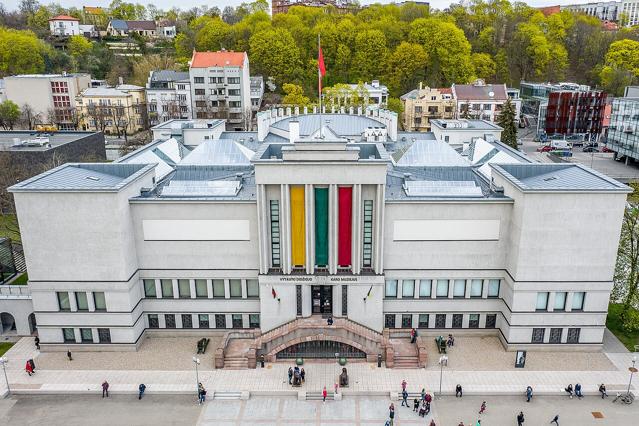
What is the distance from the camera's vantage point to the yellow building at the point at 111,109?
122 metres

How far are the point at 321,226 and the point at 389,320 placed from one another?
1139cm

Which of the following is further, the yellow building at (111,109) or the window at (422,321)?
the yellow building at (111,109)

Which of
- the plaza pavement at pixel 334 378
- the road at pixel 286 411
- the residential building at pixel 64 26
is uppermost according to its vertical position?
the residential building at pixel 64 26

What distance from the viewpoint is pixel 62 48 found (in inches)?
7092

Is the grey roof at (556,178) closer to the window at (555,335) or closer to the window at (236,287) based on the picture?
the window at (555,335)

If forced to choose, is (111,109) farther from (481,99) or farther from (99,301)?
(99,301)

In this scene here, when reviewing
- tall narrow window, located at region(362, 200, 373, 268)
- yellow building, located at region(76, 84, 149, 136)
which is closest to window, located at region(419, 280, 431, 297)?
tall narrow window, located at region(362, 200, 373, 268)

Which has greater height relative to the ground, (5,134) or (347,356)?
(5,134)

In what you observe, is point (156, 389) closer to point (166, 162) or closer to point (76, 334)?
point (76, 334)

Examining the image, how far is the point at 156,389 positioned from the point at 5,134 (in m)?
71.0

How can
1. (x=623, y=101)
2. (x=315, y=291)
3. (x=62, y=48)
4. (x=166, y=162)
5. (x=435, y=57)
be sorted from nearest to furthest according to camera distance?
(x=315, y=291)
(x=166, y=162)
(x=623, y=101)
(x=435, y=57)
(x=62, y=48)

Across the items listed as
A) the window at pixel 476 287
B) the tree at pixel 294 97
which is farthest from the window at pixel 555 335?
the tree at pixel 294 97

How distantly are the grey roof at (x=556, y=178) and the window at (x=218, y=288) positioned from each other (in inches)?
→ 1077

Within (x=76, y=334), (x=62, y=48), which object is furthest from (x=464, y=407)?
(x=62, y=48)
